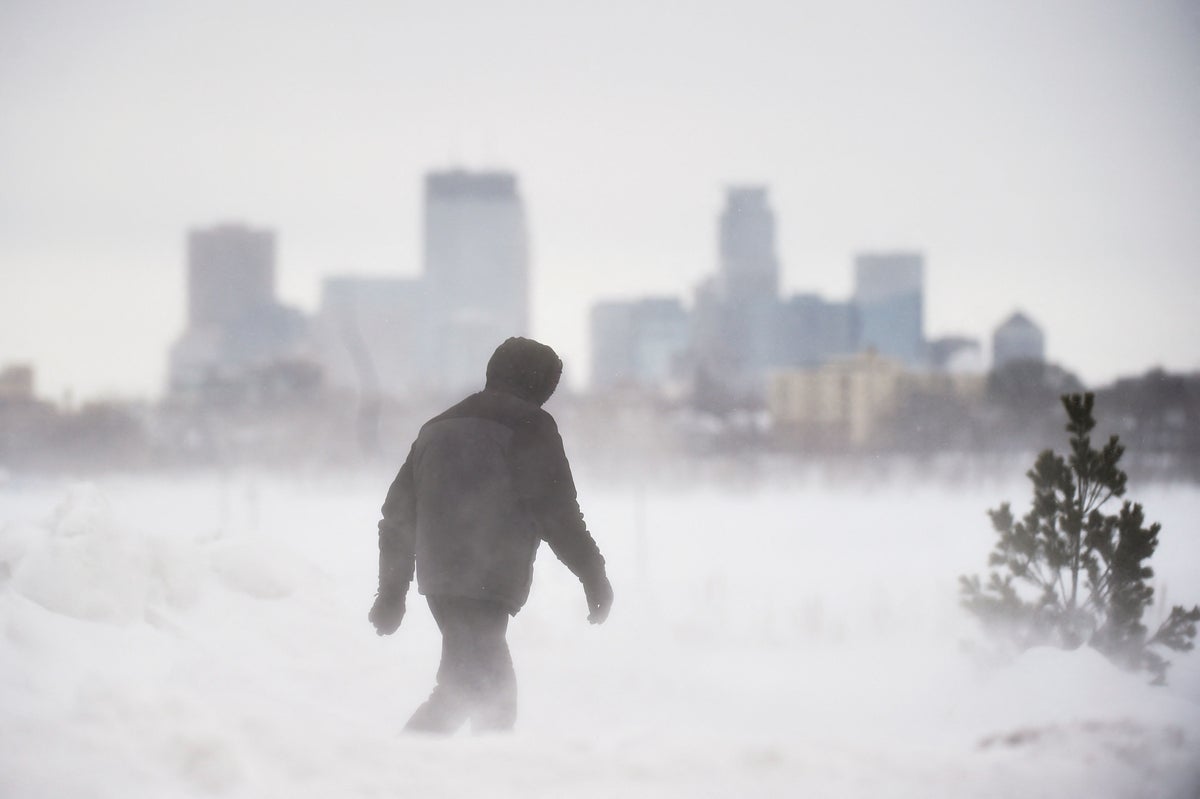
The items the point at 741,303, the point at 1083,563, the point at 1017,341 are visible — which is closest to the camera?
the point at 1083,563

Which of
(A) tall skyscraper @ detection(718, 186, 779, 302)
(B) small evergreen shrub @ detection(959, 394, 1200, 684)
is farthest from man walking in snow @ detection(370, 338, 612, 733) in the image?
(A) tall skyscraper @ detection(718, 186, 779, 302)

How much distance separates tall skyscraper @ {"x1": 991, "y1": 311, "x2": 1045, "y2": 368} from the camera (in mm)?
61997

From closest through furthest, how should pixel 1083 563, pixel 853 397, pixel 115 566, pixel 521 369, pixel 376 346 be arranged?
pixel 521 369, pixel 115 566, pixel 1083 563, pixel 376 346, pixel 853 397

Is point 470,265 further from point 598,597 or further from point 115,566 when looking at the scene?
point 598,597

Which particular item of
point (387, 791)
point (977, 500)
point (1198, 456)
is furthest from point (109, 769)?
point (1198, 456)

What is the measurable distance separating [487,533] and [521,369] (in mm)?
693

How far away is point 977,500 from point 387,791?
35.9 metres

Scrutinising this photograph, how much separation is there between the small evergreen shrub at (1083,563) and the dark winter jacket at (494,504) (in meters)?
4.03

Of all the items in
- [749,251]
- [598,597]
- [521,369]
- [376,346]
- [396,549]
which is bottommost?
[598,597]

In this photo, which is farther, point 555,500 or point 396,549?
point 396,549

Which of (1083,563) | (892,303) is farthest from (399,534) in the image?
(892,303)

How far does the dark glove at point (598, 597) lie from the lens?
158 inches

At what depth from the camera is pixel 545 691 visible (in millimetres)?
7691

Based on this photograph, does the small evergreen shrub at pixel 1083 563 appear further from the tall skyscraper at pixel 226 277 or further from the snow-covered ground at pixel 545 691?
the tall skyscraper at pixel 226 277
